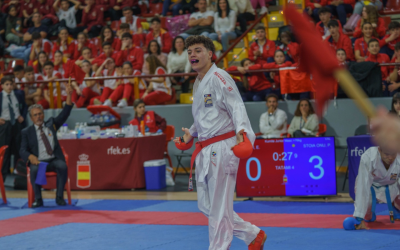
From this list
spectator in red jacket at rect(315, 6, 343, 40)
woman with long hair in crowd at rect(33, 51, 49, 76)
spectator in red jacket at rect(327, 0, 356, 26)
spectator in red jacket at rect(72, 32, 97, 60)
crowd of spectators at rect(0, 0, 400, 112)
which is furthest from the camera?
spectator in red jacket at rect(72, 32, 97, 60)

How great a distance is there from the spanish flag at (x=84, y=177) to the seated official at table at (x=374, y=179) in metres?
5.81

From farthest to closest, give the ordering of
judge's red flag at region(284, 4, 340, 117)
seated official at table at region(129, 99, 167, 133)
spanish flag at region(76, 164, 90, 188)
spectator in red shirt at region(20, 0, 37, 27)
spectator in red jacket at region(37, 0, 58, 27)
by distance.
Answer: spectator in red shirt at region(20, 0, 37, 27), spectator in red jacket at region(37, 0, 58, 27), seated official at table at region(129, 99, 167, 133), spanish flag at region(76, 164, 90, 188), judge's red flag at region(284, 4, 340, 117)

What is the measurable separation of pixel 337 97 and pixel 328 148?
10.1 feet

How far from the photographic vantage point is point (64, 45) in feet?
49.3

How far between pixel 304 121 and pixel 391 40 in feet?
8.81

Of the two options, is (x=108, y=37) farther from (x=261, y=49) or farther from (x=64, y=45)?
(x=261, y=49)

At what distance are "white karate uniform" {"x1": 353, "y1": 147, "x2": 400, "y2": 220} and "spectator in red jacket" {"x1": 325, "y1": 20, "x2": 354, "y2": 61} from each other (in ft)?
16.3

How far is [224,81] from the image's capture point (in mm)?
4609

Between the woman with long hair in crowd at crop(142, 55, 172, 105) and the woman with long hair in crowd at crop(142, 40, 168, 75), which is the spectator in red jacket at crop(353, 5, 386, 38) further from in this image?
the woman with long hair in crowd at crop(142, 40, 168, 75)

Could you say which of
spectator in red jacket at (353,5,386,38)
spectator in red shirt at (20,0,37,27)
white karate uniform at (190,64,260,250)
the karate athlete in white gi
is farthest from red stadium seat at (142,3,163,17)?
white karate uniform at (190,64,260,250)

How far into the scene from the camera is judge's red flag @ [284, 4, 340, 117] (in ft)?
6.91

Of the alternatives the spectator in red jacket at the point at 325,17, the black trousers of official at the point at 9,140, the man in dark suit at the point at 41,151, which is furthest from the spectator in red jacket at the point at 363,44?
the black trousers of official at the point at 9,140

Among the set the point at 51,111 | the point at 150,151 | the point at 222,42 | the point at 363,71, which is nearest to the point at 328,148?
the point at 363,71

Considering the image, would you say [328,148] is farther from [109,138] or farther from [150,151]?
[109,138]
